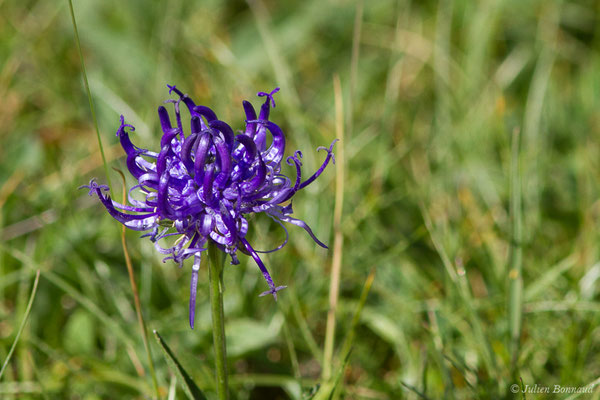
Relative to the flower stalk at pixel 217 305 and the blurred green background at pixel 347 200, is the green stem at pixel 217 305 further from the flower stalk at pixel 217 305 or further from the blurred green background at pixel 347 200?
the blurred green background at pixel 347 200

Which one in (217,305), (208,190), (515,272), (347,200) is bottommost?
(515,272)

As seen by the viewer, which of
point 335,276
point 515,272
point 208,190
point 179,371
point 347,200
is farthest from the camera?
point 347,200

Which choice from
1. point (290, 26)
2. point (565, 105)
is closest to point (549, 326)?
point (565, 105)

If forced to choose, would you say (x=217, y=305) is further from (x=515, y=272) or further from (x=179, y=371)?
(x=515, y=272)

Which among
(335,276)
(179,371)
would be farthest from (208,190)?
(335,276)

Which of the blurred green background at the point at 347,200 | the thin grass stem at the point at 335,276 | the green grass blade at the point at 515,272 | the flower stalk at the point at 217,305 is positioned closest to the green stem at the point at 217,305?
the flower stalk at the point at 217,305
